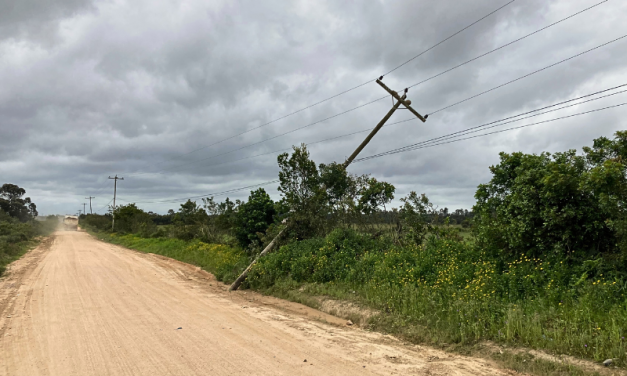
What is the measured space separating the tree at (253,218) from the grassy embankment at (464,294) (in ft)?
17.2

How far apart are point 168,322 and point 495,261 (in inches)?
310

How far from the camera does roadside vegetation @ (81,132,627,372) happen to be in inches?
255

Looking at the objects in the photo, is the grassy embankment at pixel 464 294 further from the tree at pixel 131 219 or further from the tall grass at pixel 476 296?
the tree at pixel 131 219

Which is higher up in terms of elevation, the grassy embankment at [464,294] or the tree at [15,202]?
the tree at [15,202]

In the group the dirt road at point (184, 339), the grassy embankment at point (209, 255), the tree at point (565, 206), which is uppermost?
the tree at point (565, 206)

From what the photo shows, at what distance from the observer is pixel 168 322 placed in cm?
837

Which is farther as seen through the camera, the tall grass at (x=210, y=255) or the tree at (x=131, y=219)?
the tree at (x=131, y=219)

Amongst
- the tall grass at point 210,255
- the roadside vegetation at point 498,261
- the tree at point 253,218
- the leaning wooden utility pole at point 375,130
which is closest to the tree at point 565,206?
the roadside vegetation at point 498,261

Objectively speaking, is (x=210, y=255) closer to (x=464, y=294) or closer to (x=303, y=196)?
(x=303, y=196)

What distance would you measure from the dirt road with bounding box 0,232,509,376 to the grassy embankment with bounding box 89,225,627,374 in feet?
2.52

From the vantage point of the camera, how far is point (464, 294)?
316 inches

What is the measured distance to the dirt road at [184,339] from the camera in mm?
5655

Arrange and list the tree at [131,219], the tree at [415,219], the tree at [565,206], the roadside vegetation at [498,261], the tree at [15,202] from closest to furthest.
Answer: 1. the roadside vegetation at [498,261]
2. the tree at [565,206]
3. the tree at [415,219]
4. the tree at [131,219]
5. the tree at [15,202]

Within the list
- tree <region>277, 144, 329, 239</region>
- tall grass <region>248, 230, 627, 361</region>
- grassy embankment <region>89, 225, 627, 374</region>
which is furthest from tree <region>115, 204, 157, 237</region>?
tall grass <region>248, 230, 627, 361</region>
